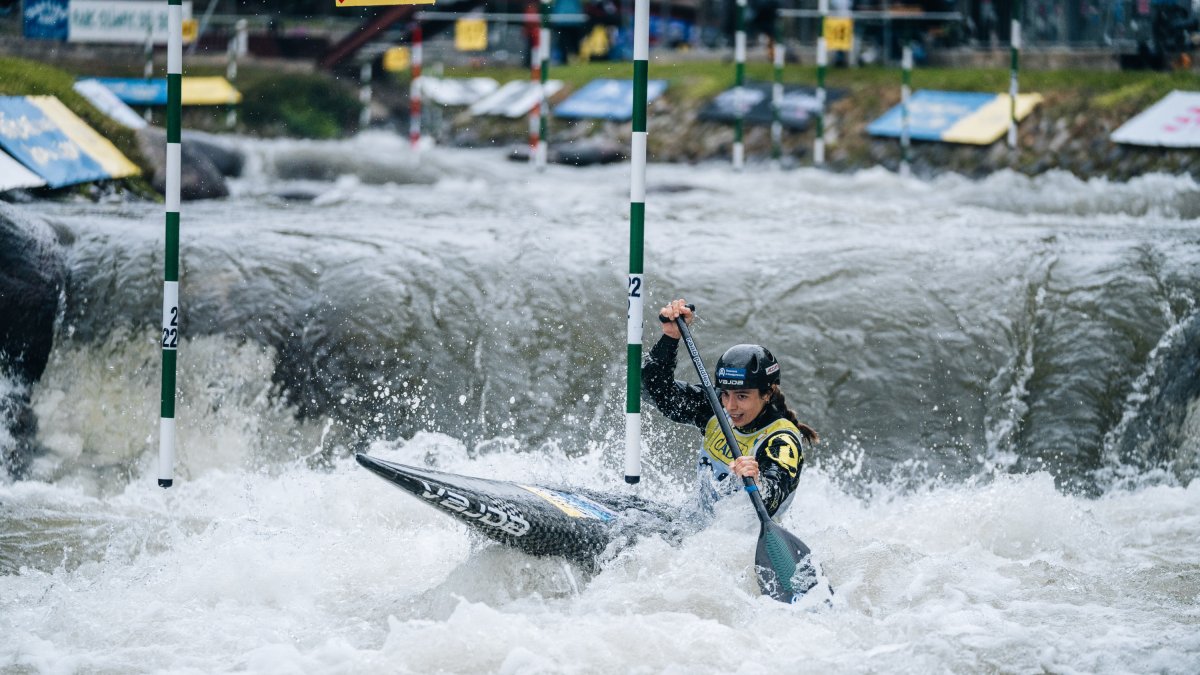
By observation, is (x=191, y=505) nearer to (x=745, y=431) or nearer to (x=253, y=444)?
(x=253, y=444)

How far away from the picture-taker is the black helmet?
5.07m

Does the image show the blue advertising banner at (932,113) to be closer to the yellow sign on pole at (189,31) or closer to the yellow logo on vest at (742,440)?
the yellow sign on pole at (189,31)

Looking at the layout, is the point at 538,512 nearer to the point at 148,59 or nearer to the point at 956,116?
the point at 956,116

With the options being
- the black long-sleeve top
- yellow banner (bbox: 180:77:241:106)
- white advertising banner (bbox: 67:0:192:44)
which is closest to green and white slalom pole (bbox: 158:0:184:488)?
the black long-sleeve top

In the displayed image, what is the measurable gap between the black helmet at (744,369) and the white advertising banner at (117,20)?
11631 mm

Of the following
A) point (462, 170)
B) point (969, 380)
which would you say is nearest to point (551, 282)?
point (969, 380)

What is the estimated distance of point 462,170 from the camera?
13953 millimetres

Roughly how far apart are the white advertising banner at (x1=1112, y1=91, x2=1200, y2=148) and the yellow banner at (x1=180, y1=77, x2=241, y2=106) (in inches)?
380

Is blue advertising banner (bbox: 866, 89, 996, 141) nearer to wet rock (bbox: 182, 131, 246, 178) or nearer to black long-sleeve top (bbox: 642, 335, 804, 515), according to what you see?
wet rock (bbox: 182, 131, 246, 178)

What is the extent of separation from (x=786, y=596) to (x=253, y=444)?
3006 mm

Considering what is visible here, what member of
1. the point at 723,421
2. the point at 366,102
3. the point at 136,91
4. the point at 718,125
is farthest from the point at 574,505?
the point at 366,102

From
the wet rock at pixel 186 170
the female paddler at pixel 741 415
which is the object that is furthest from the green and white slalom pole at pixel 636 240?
the wet rock at pixel 186 170

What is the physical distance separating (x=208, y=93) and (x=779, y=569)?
13481mm

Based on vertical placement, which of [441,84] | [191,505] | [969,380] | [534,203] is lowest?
[191,505]
